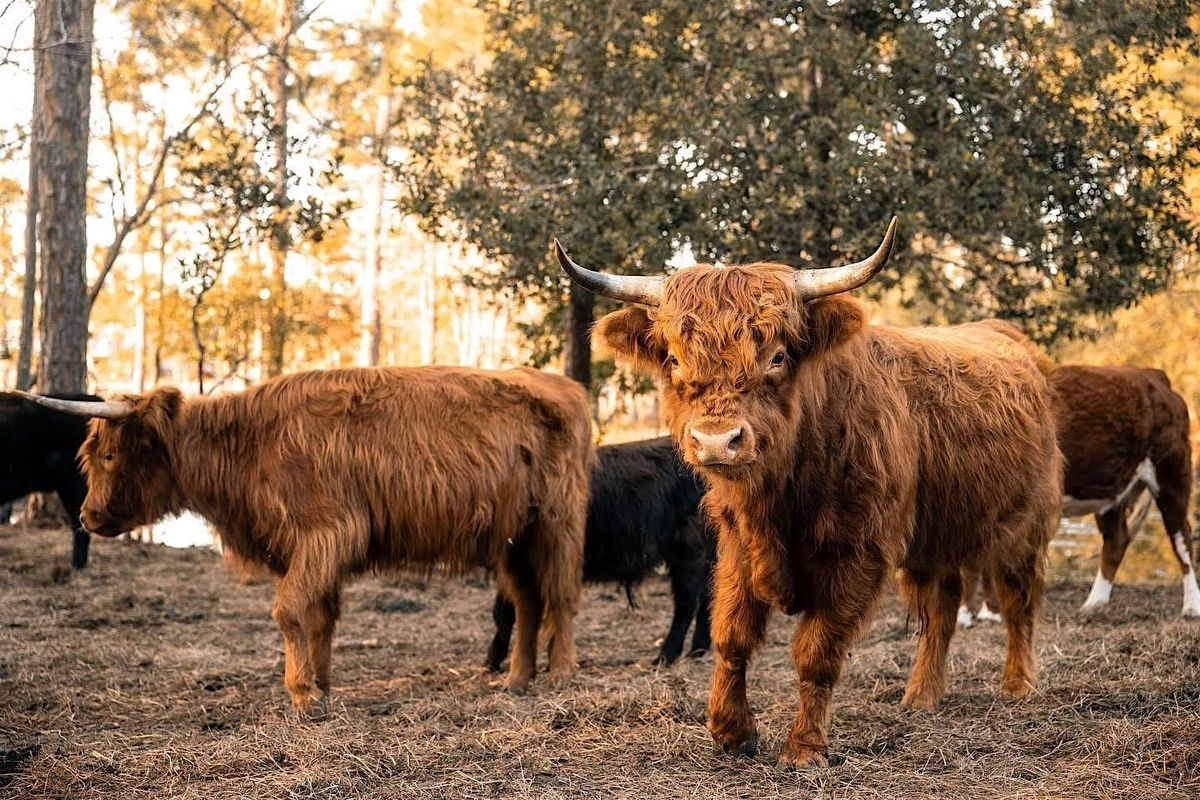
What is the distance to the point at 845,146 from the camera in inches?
357

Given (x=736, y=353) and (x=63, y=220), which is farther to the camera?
(x=63, y=220)

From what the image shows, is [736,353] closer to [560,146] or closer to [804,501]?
[804,501]

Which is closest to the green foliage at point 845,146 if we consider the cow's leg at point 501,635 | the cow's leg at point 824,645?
the cow's leg at point 501,635

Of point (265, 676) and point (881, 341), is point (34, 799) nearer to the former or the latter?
point (265, 676)

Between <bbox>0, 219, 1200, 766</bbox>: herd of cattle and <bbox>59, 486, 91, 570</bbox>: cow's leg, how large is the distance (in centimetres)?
339

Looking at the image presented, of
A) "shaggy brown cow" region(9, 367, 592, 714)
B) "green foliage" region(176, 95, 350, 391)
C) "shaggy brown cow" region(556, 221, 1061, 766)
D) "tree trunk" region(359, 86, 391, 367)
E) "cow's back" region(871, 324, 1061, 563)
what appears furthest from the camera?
"tree trunk" region(359, 86, 391, 367)

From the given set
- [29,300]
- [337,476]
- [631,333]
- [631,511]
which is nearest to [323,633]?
[337,476]

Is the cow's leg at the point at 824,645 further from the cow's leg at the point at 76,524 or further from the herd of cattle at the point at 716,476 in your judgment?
the cow's leg at the point at 76,524

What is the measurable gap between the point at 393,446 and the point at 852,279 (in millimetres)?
2682

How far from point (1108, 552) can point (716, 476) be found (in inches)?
227

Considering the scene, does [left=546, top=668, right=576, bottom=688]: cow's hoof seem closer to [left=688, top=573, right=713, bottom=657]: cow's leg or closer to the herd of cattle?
the herd of cattle

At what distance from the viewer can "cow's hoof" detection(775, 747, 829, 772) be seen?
153 inches

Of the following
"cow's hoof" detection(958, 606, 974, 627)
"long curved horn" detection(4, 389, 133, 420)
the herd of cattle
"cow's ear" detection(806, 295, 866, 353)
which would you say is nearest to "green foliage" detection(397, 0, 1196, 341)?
the herd of cattle

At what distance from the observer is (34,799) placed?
384cm
